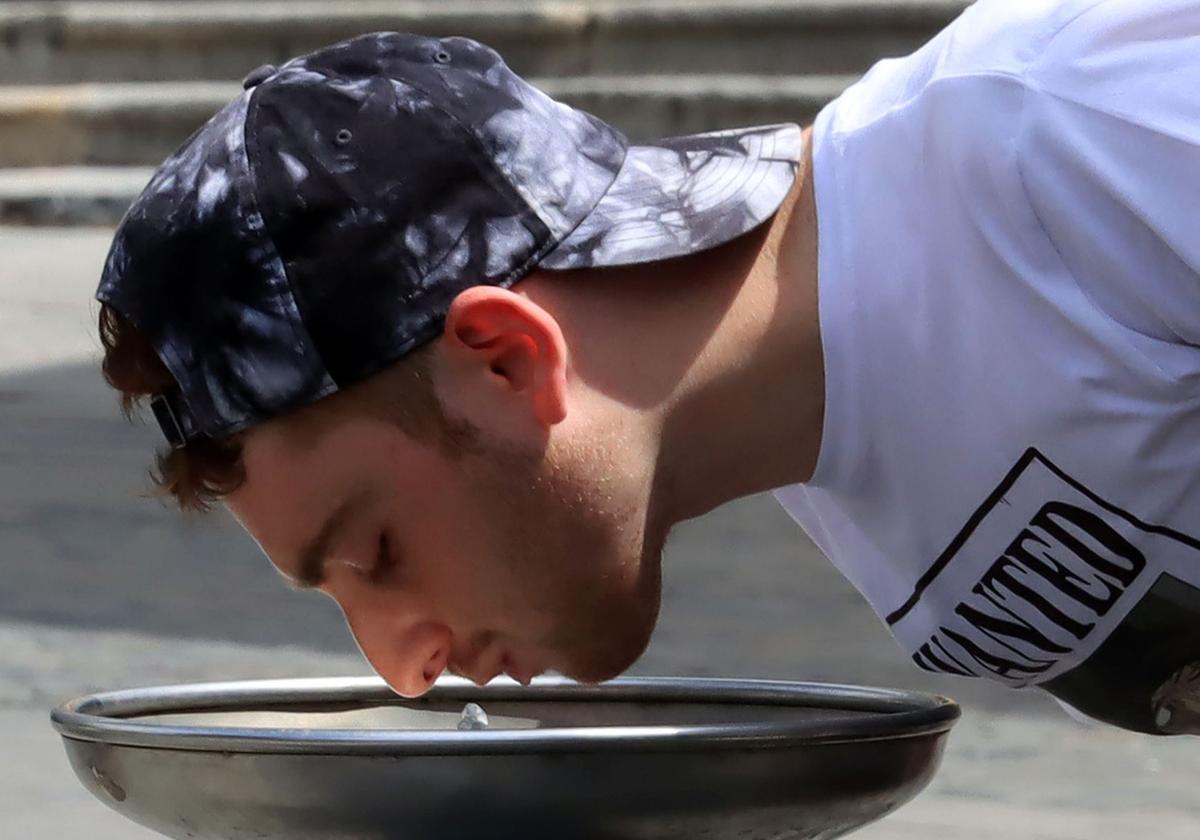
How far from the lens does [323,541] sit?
3.79ft

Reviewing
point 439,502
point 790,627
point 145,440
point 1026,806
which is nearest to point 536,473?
point 439,502

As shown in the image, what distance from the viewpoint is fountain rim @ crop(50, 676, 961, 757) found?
909mm

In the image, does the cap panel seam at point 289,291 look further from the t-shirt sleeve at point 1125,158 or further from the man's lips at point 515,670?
the t-shirt sleeve at point 1125,158

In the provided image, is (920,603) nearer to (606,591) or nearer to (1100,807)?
(606,591)

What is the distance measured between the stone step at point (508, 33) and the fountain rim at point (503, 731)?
17.6 feet

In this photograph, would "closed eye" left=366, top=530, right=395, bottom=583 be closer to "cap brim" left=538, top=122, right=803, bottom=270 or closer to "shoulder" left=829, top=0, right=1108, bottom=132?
"cap brim" left=538, top=122, right=803, bottom=270

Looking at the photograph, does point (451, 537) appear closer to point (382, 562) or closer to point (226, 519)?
point (382, 562)

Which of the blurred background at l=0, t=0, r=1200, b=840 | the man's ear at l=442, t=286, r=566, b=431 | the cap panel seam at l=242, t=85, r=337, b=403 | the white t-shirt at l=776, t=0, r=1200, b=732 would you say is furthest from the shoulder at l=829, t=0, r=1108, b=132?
the blurred background at l=0, t=0, r=1200, b=840

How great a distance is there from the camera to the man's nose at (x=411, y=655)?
117 cm

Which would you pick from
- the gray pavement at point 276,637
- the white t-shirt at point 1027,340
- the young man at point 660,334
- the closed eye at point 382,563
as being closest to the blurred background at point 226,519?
the gray pavement at point 276,637

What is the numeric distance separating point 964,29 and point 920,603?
0.36m

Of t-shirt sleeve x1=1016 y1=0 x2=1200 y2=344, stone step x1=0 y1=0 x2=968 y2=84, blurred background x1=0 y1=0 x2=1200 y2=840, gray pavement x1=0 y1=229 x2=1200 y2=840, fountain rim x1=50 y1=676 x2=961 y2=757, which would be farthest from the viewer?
stone step x1=0 y1=0 x2=968 y2=84

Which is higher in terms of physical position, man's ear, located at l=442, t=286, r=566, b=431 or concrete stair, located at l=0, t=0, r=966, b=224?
man's ear, located at l=442, t=286, r=566, b=431

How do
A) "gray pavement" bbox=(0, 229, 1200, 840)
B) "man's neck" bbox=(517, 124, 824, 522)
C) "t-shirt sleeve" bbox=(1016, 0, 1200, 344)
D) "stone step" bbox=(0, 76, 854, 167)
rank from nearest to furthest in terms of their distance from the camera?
"t-shirt sleeve" bbox=(1016, 0, 1200, 344)
"man's neck" bbox=(517, 124, 824, 522)
"gray pavement" bbox=(0, 229, 1200, 840)
"stone step" bbox=(0, 76, 854, 167)
